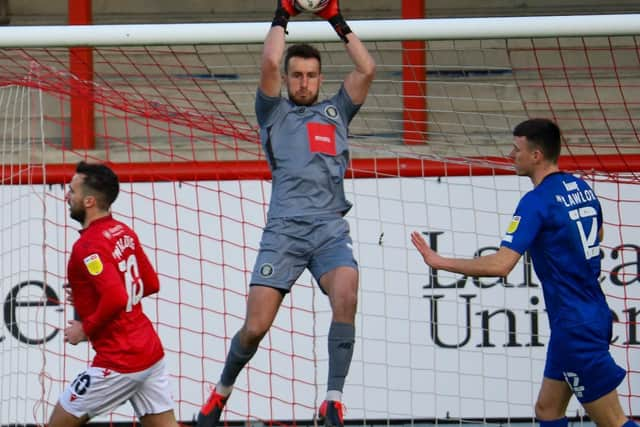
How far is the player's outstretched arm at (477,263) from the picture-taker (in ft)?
19.0

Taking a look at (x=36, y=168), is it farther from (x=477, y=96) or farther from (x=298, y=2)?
(x=477, y=96)

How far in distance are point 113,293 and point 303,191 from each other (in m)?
1.08

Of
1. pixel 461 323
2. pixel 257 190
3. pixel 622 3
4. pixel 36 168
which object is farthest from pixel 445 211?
pixel 622 3

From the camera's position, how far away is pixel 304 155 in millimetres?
6211

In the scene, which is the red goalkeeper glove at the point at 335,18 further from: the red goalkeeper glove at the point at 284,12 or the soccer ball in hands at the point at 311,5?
the red goalkeeper glove at the point at 284,12

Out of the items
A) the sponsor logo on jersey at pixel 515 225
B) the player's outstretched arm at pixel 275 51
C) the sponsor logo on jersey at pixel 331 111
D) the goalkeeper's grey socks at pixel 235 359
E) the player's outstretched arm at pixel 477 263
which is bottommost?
the goalkeeper's grey socks at pixel 235 359

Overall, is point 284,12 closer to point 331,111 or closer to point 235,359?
point 331,111

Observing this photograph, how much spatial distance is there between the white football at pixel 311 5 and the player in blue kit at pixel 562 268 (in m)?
1.22

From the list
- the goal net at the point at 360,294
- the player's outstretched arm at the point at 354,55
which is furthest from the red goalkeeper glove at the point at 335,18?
the goal net at the point at 360,294

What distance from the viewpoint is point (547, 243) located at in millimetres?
5957

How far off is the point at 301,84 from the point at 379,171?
2.05 metres

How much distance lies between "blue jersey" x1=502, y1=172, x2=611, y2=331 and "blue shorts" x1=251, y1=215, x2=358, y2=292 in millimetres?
877

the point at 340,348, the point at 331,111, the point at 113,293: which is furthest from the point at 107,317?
the point at 331,111

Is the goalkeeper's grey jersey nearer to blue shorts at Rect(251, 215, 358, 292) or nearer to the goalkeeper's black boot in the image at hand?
blue shorts at Rect(251, 215, 358, 292)
